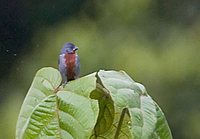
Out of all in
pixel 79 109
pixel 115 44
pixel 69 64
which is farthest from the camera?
pixel 115 44

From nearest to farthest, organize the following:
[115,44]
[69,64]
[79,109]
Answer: [79,109] → [69,64] → [115,44]

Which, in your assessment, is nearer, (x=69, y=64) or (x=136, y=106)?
(x=136, y=106)

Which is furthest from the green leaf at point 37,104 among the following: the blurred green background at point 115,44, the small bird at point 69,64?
the blurred green background at point 115,44

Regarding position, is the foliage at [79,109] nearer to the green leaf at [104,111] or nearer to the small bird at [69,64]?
the green leaf at [104,111]

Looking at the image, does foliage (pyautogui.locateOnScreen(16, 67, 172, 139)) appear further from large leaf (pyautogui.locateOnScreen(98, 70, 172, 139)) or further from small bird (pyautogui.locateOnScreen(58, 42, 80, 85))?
small bird (pyautogui.locateOnScreen(58, 42, 80, 85))

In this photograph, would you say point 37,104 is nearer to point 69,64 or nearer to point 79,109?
point 79,109

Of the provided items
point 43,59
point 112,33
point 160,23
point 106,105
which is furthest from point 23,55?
point 106,105

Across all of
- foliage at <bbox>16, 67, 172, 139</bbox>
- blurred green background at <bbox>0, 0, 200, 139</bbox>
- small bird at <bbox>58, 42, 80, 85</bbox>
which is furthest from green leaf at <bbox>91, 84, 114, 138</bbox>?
blurred green background at <bbox>0, 0, 200, 139</bbox>

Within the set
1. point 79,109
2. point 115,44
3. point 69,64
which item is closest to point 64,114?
point 79,109
